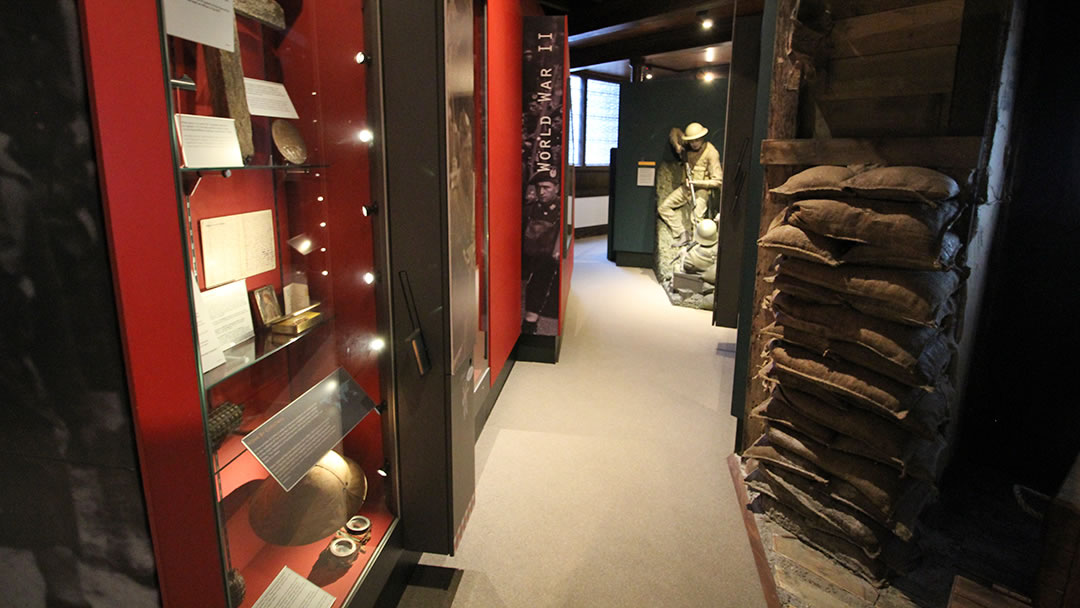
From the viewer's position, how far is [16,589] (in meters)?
1.05

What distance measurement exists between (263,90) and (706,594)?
2.21 meters

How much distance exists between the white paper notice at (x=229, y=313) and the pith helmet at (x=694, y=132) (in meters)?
6.66

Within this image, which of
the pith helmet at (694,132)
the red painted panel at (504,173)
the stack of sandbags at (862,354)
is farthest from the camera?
the pith helmet at (694,132)

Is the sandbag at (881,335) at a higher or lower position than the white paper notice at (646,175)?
lower

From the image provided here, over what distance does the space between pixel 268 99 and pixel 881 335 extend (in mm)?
2044

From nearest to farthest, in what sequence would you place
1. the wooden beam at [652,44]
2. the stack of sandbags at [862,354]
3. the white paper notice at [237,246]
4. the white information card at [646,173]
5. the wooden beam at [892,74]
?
the white paper notice at [237,246], the stack of sandbags at [862,354], the wooden beam at [892,74], the wooden beam at [652,44], the white information card at [646,173]

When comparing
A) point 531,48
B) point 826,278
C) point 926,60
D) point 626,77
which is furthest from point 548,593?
point 626,77

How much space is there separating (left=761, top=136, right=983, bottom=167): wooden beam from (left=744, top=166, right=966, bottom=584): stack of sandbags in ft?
0.38

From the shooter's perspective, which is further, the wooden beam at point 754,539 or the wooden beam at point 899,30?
the wooden beam at point 754,539

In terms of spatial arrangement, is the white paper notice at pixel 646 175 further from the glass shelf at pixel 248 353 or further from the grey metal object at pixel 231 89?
the grey metal object at pixel 231 89

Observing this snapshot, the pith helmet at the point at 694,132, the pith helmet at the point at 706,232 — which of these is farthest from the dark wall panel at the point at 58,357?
the pith helmet at the point at 694,132

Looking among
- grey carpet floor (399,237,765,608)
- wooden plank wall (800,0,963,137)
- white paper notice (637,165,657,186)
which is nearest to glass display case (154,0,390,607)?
grey carpet floor (399,237,765,608)

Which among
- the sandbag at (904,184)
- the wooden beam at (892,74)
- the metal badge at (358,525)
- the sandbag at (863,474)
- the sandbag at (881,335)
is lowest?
the metal badge at (358,525)

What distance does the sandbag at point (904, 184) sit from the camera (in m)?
2.00
